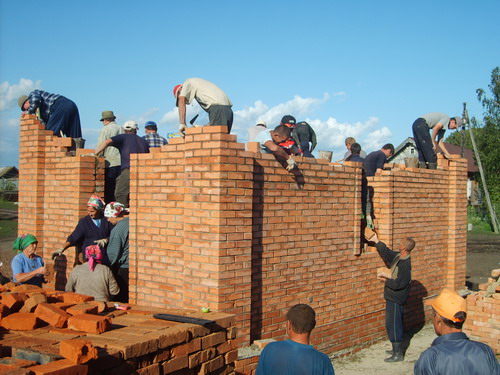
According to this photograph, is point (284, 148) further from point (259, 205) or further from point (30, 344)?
point (30, 344)

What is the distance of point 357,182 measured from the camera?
8141 mm

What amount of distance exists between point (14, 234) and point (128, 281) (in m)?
14.3

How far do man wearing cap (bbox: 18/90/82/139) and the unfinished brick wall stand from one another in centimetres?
38

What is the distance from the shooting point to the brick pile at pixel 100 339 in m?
3.55

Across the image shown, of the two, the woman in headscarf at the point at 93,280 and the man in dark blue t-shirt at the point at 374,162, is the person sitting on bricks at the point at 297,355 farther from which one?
the man in dark blue t-shirt at the point at 374,162

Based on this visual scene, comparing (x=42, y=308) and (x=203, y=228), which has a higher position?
(x=203, y=228)

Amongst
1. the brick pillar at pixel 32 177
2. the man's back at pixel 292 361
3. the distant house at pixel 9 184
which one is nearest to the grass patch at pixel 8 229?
the distant house at pixel 9 184

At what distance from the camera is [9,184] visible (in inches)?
1396

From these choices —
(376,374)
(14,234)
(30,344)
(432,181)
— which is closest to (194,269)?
(30,344)

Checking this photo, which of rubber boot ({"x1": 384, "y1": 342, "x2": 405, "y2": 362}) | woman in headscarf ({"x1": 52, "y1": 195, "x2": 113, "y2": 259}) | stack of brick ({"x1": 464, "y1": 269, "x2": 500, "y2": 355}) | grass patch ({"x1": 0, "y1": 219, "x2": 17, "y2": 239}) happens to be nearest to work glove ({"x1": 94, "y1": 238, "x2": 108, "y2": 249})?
woman in headscarf ({"x1": 52, "y1": 195, "x2": 113, "y2": 259})

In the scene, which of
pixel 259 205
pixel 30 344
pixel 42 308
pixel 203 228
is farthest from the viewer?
pixel 259 205

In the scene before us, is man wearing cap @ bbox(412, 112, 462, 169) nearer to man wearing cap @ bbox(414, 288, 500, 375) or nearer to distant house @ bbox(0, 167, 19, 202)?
man wearing cap @ bbox(414, 288, 500, 375)

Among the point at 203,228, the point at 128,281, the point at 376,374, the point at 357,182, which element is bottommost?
the point at 376,374

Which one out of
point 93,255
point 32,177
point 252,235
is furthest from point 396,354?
point 32,177
